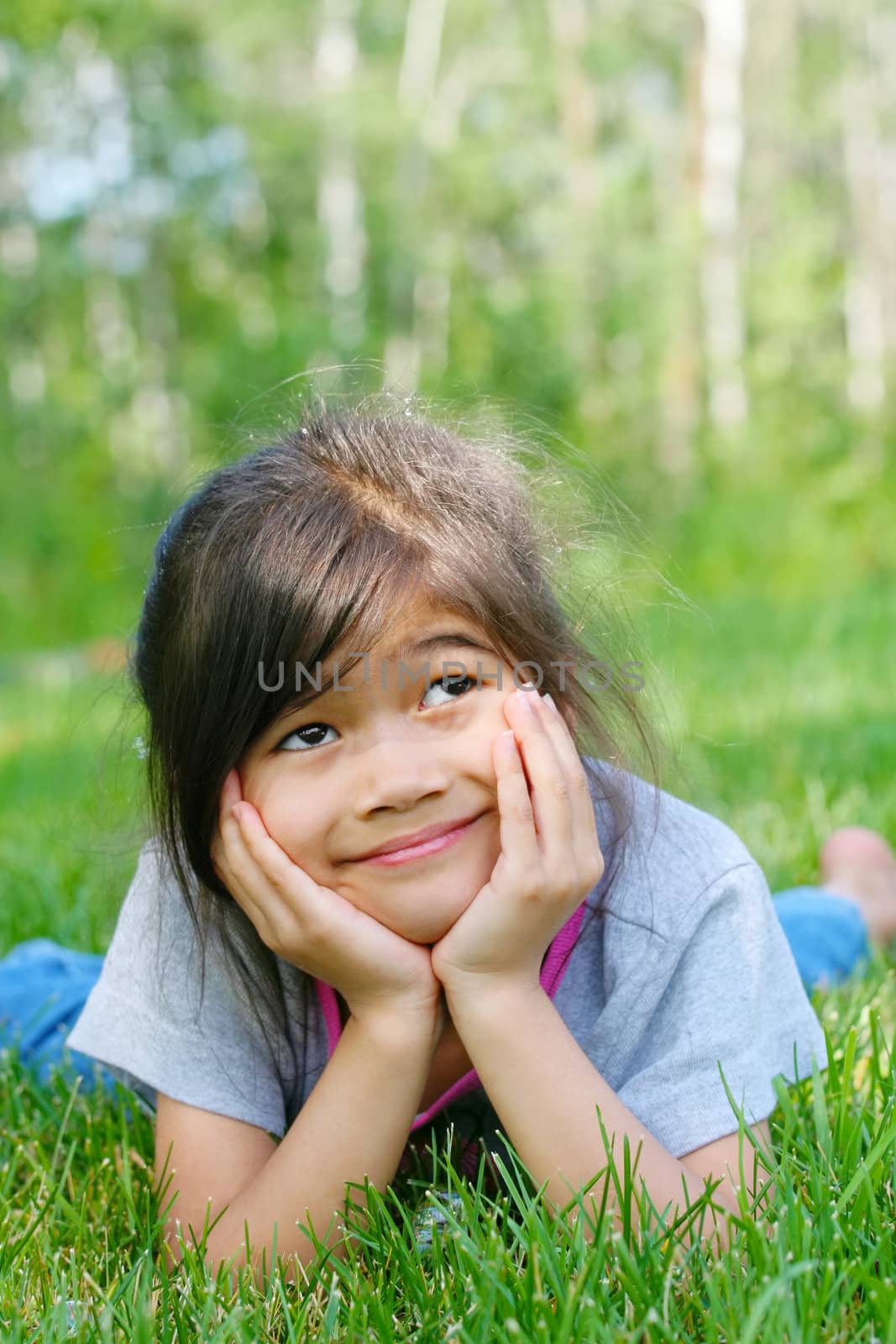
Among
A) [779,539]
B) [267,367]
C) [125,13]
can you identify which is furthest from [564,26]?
[779,539]

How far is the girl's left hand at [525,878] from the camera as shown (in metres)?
1.46

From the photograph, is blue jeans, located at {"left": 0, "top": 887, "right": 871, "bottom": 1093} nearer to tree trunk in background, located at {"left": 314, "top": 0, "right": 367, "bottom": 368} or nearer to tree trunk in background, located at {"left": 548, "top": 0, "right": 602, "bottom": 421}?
tree trunk in background, located at {"left": 548, "top": 0, "right": 602, "bottom": 421}

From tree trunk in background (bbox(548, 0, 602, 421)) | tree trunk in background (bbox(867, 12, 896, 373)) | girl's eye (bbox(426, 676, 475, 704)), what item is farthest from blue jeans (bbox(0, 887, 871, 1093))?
tree trunk in background (bbox(867, 12, 896, 373))

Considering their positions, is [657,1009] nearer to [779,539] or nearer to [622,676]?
[622,676]

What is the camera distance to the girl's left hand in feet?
4.79

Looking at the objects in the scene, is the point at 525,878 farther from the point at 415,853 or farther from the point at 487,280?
the point at 487,280

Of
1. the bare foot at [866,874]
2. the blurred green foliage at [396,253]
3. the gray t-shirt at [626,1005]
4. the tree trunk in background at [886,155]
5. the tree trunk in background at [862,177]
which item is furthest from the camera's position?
the tree trunk in background at [886,155]

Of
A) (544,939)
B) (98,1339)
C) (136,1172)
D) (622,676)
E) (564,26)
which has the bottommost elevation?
(136,1172)

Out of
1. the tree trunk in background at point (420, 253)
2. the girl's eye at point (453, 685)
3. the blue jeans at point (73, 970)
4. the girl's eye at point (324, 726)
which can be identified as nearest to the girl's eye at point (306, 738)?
the girl's eye at point (324, 726)

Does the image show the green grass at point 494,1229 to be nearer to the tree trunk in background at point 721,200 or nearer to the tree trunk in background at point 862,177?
the tree trunk in background at point 721,200

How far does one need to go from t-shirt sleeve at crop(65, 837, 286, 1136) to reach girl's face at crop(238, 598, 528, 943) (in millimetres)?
326

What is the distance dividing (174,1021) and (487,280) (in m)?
19.5

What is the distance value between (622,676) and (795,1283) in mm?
909

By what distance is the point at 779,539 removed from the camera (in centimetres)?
930
